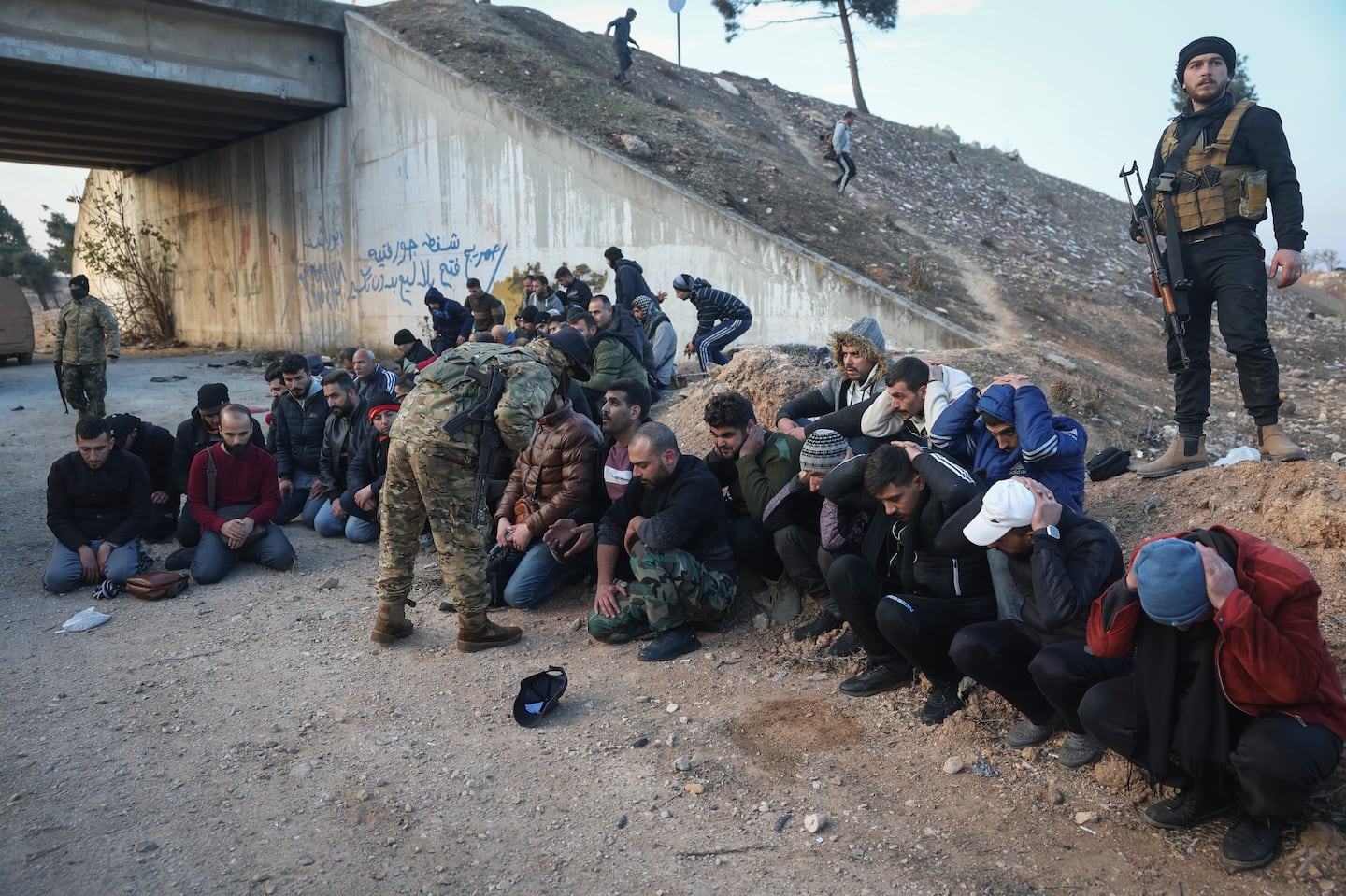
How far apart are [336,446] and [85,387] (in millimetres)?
5503

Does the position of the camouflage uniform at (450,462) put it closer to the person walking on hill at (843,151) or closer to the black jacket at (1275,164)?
the black jacket at (1275,164)

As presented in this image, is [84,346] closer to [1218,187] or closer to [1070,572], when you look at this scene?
[1070,572]

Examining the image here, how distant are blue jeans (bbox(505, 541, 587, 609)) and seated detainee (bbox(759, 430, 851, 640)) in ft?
4.45

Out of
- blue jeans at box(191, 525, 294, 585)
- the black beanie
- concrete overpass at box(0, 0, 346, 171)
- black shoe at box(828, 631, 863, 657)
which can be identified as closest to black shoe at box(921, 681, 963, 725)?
black shoe at box(828, 631, 863, 657)

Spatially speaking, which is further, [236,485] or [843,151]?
[843,151]

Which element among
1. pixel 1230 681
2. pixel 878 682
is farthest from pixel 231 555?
pixel 1230 681

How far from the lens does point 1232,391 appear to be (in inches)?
407

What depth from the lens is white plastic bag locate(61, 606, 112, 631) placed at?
5055mm

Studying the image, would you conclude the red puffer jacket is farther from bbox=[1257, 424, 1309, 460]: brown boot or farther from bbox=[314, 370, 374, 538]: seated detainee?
bbox=[314, 370, 374, 538]: seated detainee

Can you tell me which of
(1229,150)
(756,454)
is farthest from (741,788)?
(1229,150)

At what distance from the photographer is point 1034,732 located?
337cm

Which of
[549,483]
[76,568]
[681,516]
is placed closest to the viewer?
[681,516]

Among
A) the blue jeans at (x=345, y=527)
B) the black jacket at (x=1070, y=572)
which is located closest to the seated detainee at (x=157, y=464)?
the blue jeans at (x=345, y=527)

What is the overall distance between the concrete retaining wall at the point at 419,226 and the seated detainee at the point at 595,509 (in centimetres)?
667
